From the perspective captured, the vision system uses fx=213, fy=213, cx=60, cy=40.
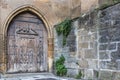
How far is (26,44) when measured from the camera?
7.34 metres

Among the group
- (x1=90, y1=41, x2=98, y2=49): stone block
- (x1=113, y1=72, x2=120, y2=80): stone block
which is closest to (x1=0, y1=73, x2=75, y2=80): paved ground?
(x1=90, y1=41, x2=98, y2=49): stone block

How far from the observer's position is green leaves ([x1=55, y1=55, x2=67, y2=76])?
22.8 ft

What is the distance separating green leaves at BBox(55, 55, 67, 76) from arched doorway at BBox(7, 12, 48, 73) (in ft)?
2.16

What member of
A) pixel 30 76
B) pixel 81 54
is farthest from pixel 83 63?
pixel 30 76

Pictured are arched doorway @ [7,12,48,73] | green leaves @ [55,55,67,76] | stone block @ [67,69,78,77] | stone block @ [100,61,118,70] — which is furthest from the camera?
arched doorway @ [7,12,48,73]

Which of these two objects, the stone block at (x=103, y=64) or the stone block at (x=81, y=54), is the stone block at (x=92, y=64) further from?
the stone block at (x=81, y=54)

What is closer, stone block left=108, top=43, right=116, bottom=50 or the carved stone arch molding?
stone block left=108, top=43, right=116, bottom=50

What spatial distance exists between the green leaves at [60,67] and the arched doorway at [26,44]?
25.9 inches

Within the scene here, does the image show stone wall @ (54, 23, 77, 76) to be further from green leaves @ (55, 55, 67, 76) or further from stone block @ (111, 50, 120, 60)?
stone block @ (111, 50, 120, 60)

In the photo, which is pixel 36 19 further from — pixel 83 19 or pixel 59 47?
pixel 83 19

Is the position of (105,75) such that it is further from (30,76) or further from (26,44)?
(26,44)

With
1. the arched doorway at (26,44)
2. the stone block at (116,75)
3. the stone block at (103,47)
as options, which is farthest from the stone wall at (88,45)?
the arched doorway at (26,44)

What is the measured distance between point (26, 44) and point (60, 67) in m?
1.43

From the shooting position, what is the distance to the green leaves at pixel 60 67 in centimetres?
695
